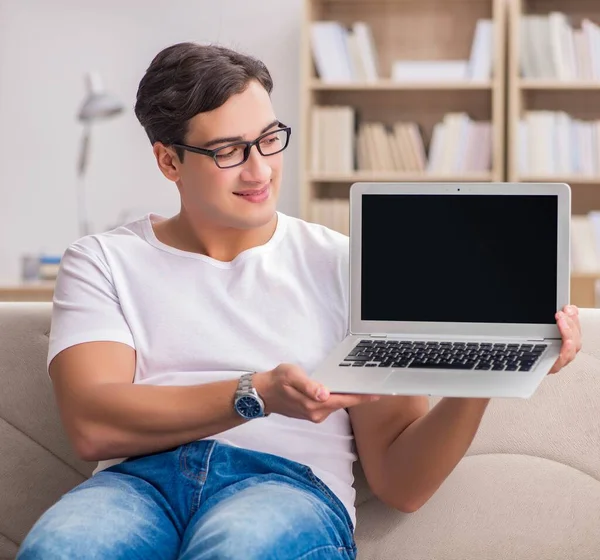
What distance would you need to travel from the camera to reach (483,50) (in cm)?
418

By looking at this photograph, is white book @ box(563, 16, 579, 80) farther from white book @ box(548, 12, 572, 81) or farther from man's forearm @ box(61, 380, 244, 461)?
man's forearm @ box(61, 380, 244, 461)

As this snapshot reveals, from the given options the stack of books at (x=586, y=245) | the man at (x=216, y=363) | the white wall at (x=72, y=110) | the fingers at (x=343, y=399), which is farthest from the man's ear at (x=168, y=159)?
the white wall at (x=72, y=110)

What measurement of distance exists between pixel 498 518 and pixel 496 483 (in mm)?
52

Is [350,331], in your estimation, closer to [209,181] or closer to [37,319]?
[209,181]

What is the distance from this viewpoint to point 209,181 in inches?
56.4

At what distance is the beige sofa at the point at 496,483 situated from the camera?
145cm

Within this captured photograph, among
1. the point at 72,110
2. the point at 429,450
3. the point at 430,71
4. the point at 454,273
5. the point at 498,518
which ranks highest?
the point at 430,71

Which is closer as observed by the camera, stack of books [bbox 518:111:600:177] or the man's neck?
the man's neck

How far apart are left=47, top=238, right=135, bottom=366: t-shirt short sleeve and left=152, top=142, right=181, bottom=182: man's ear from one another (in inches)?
6.8

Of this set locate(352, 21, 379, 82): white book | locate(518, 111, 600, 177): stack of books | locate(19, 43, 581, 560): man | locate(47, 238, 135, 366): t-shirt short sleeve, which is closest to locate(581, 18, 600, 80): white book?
locate(518, 111, 600, 177): stack of books

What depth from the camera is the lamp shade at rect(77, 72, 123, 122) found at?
429 centimetres

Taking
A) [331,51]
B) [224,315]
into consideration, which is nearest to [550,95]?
[331,51]

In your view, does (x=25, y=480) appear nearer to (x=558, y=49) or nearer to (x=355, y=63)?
(x=355, y=63)

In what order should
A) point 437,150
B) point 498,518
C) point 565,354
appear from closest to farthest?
1. point 565,354
2. point 498,518
3. point 437,150
